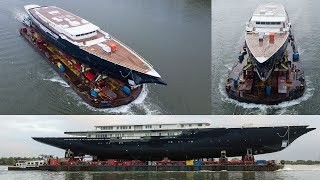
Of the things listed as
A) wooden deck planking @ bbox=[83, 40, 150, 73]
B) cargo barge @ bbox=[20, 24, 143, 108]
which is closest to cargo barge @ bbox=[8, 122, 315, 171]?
cargo barge @ bbox=[20, 24, 143, 108]

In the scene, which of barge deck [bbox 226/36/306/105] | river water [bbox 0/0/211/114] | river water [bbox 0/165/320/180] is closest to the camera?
river water [bbox 0/0/211/114]

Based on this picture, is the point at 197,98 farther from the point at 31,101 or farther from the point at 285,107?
the point at 31,101

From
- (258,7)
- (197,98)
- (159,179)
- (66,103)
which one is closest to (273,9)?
(258,7)

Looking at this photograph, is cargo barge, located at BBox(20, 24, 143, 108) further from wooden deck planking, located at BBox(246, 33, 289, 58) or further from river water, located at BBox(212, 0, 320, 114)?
wooden deck planking, located at BBox(246, 33, 289, 58)

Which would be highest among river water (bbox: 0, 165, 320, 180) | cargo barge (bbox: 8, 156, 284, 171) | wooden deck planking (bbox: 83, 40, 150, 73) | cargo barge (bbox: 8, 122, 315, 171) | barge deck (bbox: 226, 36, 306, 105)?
wooden deck planking (bbox: 83, 40, 150, 73)

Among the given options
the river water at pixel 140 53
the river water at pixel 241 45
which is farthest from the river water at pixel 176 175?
the river water at pixel 140 53

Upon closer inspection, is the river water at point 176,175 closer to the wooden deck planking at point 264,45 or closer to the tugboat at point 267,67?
the tugboat at point 267,67
